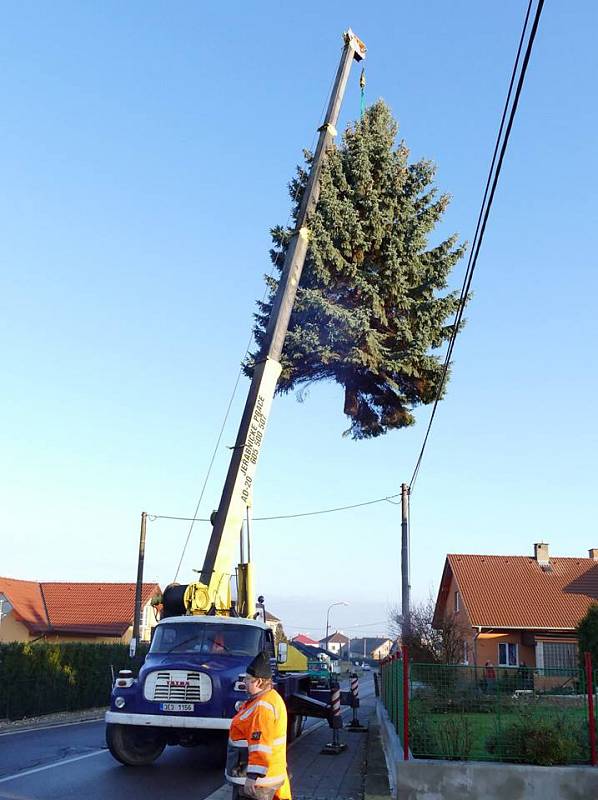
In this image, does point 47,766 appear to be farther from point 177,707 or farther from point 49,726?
point 49,726

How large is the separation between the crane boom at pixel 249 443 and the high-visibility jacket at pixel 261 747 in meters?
7.31

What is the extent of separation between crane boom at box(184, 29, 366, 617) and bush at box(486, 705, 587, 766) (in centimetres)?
566

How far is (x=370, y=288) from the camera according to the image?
782 inches

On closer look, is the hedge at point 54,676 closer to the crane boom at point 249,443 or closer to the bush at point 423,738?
the crane boom at point 249,443

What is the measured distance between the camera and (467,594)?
3844 cm

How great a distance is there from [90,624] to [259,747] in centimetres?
4362

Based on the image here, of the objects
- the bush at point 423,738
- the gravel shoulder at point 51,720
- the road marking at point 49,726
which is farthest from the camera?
the gravel shoulder at point 51,720

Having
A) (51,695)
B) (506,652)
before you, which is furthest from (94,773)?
(506,652)

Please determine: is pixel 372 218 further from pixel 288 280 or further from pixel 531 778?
pixel 531 778

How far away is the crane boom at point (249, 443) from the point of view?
13.5m

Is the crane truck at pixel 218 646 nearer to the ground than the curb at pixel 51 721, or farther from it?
farther from it

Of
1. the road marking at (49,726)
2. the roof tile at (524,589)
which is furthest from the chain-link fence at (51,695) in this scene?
the roof tile at (524,589)

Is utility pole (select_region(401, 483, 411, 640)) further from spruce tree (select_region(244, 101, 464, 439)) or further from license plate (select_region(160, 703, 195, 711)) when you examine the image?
license plate (select_region(160, 703, 195, 711))

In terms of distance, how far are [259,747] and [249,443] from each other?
30.4ft
